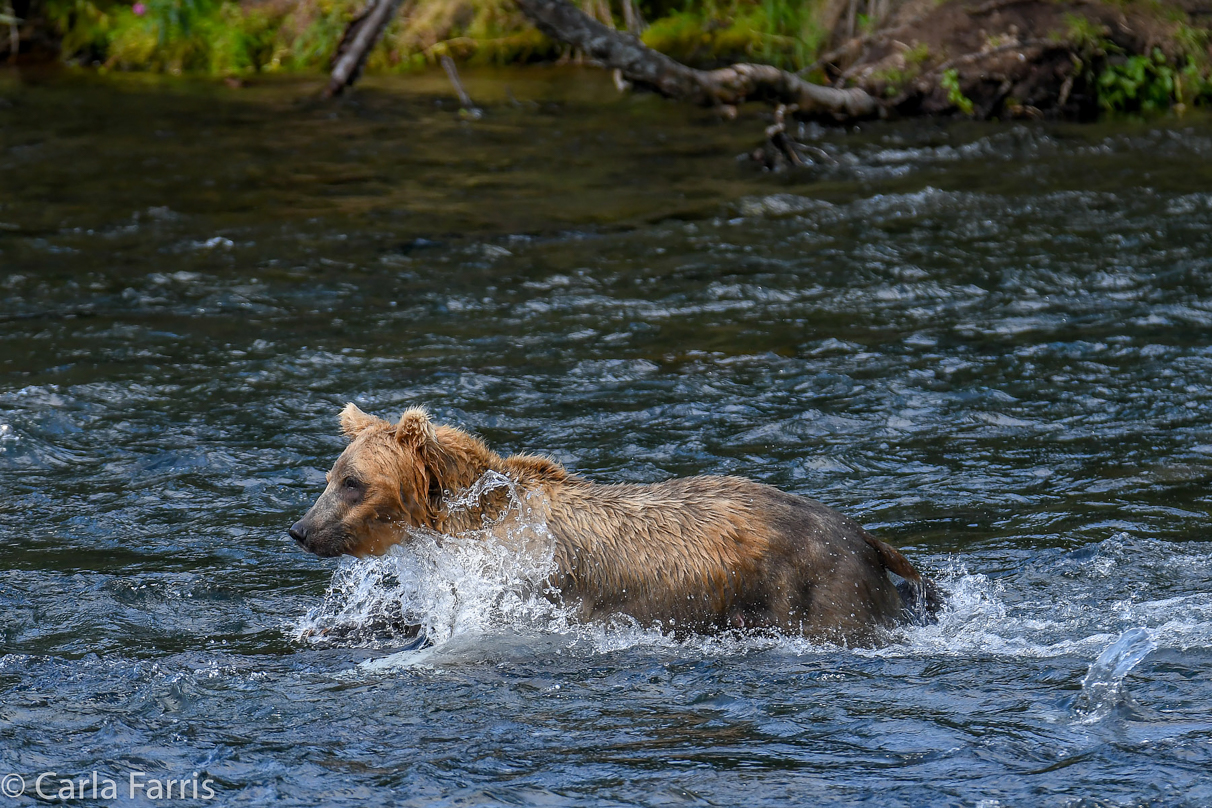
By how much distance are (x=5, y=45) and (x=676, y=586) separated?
82.3 ft

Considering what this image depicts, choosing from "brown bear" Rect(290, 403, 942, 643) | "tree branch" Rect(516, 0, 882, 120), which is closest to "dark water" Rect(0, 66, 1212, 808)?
"brown bear" Rect(290, 403, 942, 643)

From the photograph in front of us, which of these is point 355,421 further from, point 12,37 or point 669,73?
point 12,37

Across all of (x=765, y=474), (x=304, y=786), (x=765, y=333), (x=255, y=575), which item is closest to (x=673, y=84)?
(x=765, y=333)

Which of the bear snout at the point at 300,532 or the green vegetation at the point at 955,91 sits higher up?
the green vegetation at the point at 955,91

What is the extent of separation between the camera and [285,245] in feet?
43.0

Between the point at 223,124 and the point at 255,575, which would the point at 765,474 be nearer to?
the point at 255,575

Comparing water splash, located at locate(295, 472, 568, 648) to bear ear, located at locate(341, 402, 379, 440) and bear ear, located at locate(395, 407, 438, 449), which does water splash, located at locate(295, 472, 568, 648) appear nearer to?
bear ear, located at locate(395, 407, 438, 449)

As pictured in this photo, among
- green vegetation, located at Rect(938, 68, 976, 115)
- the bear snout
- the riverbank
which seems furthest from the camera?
the riverbank

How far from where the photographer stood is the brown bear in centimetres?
558

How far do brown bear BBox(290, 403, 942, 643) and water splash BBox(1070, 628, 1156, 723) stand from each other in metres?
0.82

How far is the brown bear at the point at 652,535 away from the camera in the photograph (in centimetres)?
558

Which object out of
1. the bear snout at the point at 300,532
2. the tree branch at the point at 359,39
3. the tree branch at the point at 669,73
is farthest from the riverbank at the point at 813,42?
the bear snout at the point at 300,532

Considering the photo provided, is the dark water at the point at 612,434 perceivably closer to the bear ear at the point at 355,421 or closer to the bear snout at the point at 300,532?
the bear snout at the point at 300,532

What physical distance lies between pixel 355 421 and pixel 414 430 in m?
0.37
